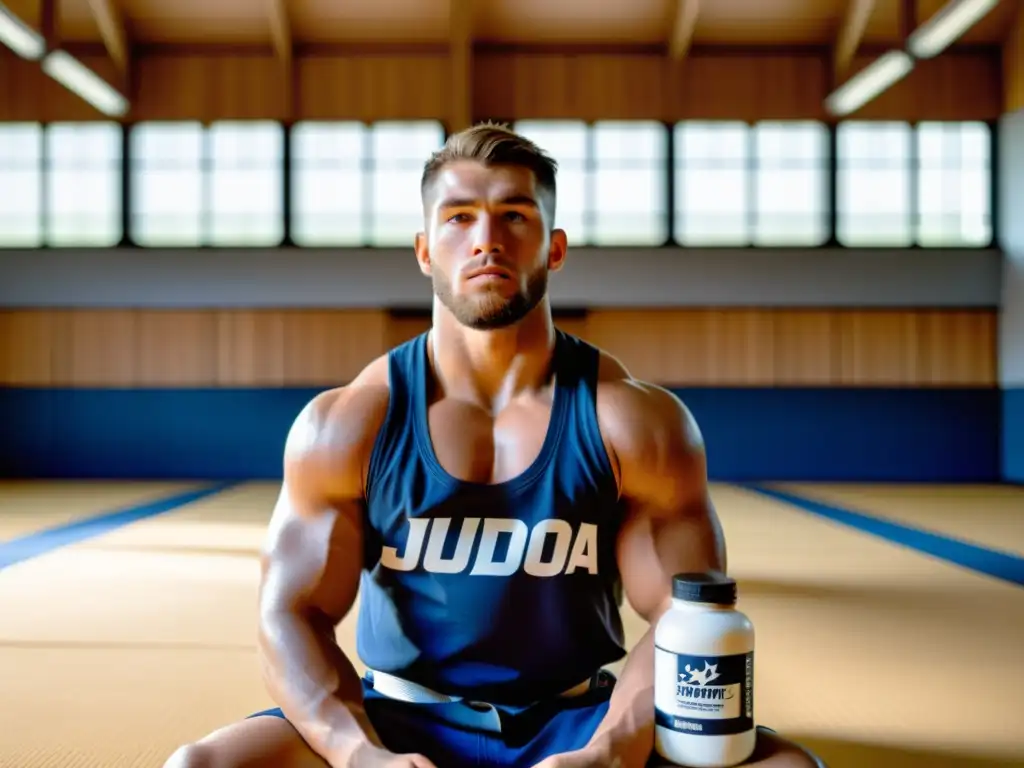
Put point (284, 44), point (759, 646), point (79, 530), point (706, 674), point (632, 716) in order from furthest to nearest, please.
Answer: point (284, 44) < point (79, 530) < point (759, 646) < point (632, 716) < point (706, 674)

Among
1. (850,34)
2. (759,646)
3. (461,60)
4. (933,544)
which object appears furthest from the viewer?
(461,60)

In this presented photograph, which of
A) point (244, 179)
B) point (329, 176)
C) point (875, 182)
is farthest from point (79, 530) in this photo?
point (875, 182)

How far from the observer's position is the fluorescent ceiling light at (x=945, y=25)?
8.84 meters

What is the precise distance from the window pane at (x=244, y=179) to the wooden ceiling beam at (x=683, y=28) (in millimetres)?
5538

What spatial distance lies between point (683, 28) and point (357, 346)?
617 cm

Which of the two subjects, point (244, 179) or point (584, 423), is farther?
point (244, 179)

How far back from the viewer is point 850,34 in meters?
12.7

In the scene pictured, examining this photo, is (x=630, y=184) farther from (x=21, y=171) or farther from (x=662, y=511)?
(x=662, y=511)

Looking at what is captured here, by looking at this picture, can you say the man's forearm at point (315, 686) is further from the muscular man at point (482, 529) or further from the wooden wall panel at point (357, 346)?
the wooden wall panel at point (357, 346)

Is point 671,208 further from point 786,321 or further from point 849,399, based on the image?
point 849,399

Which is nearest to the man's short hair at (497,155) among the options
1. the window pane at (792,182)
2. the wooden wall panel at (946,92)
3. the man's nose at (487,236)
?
the man's nose at (487,236)

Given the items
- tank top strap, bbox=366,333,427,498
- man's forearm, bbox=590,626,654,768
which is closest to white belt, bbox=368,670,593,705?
man's forearm, bbox=590,626,654,768

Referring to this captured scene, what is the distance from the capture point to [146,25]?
13.3 metres

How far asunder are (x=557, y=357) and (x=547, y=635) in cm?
58
